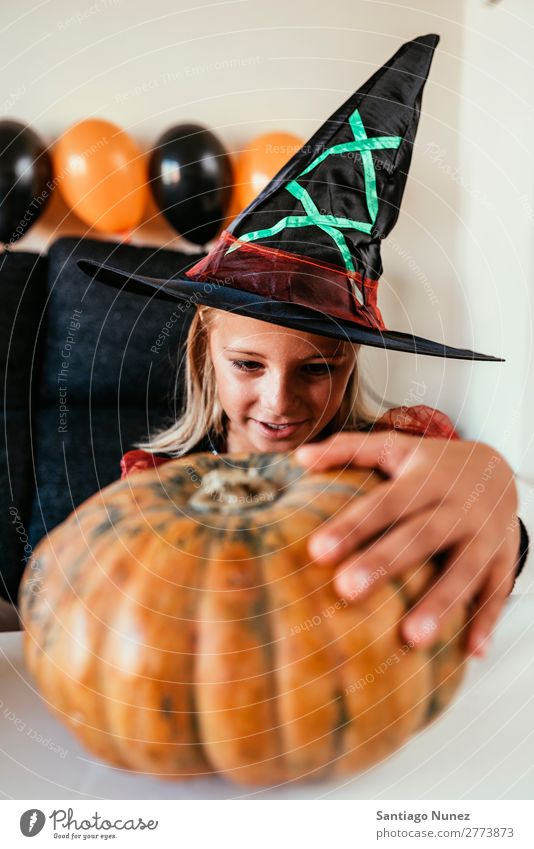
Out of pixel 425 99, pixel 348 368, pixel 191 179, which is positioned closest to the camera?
pixel 348 368

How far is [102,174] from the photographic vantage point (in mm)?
828

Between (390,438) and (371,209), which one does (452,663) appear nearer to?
(390,438)

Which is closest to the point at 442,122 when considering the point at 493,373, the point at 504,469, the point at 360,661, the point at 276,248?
the point at 493,373

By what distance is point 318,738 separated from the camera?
0.65 ft

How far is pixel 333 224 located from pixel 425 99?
33 centimetres

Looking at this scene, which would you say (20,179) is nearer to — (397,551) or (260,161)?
(260,161)

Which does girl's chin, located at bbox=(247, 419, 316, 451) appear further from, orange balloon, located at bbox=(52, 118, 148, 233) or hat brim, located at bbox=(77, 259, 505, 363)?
orange balloon, located at bbox=(52, 118, 148, 233)

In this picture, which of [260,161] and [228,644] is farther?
[260,161]

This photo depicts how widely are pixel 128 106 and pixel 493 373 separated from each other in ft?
1.68

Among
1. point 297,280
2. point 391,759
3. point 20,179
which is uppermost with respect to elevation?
point 20,179

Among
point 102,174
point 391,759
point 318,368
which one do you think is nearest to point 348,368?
point 318,368

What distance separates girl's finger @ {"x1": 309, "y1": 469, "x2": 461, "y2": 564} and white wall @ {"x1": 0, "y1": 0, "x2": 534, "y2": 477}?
334 millimetres

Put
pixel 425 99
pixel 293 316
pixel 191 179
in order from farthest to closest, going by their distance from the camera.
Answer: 1. pixel 191 179
2. pixel 425 99
3. pixel 293 316

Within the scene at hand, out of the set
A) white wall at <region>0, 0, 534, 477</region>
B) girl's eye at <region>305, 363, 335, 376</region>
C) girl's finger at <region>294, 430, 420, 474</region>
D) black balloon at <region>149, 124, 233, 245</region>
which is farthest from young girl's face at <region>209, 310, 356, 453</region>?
black balloon at <region>149, 124, 233, 245</region>
